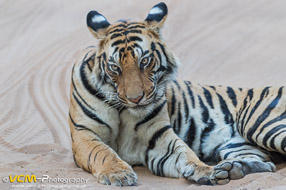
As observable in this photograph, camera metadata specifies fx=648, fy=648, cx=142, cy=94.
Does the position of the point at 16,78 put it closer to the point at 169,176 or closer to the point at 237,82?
the point at 237,82

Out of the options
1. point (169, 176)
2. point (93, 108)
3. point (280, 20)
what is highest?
point (280, 20)

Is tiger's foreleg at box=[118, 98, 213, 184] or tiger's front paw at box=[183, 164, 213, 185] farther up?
tiger's foreleg at box=[118, 98, 213, 184]

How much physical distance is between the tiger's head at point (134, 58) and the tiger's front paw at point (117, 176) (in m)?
0.55

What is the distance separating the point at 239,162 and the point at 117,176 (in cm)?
100

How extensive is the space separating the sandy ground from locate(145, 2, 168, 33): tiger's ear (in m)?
1.73

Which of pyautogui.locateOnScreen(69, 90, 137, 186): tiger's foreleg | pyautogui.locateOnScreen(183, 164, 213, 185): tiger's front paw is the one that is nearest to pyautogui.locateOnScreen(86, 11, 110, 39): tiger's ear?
pyautogui.locateOnScreen(69, 90, 137, 186): tiger's foreleg

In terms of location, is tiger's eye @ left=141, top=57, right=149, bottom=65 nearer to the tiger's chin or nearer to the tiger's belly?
the tiger's chin

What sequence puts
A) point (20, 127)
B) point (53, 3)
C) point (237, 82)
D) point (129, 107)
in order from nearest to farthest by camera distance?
point (129, 107) < point (20, 127) < point (237, 82) < point (53, 3)

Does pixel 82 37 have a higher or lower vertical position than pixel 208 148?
higher

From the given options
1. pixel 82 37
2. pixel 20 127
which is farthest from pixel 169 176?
pixel 82 37

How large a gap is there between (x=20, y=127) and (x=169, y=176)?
324cm

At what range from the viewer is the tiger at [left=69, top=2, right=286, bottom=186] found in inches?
205

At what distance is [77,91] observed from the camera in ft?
19.0

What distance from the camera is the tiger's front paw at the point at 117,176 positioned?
15.9ft
